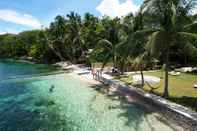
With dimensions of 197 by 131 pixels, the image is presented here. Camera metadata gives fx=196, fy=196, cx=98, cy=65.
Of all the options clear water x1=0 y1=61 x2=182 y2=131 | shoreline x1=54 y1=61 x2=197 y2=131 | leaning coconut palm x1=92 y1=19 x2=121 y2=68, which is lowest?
clear water x1=0 y1=61 x2=182 y2=131

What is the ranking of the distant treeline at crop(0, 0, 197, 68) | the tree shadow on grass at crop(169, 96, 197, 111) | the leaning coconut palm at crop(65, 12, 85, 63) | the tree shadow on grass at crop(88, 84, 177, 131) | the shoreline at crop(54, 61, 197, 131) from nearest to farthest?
the shoreline at crop(54, 61, 197, 131) → the tree shadow on grass at crop(88, 84, 177, 131) → the tree shadow on grass at crop(169, 96, 197, 111) → the distant treeline at crop(0, 0, 197, 68) → the leaning coconut palm at crop(65, 12, 85, 63)

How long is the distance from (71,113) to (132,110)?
3580 mm

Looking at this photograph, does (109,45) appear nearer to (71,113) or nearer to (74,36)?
(71,113)

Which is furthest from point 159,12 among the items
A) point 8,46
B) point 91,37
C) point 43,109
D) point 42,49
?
point 8,46

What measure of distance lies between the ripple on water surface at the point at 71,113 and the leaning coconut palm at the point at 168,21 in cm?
386

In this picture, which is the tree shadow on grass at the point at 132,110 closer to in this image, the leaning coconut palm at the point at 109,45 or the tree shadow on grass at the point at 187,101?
the tree shadow on grass at the point at 187,101

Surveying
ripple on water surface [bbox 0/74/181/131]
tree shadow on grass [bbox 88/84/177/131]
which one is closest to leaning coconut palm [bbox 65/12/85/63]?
ripple on water surface [bbox 0/74/181/131]

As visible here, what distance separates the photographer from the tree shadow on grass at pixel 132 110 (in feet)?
31.3

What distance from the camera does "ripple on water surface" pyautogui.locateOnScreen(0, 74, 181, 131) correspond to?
30.9 ft

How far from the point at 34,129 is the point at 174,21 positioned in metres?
9.25

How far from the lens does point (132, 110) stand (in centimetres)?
1139

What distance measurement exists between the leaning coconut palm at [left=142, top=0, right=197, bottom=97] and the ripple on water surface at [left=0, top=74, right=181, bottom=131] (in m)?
3.86

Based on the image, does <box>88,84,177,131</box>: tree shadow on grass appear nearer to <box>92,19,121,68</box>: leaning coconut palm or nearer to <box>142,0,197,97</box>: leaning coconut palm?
<box>142,0,197,97</box>: leaning coconut palm

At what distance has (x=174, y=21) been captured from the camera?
35.8ft
